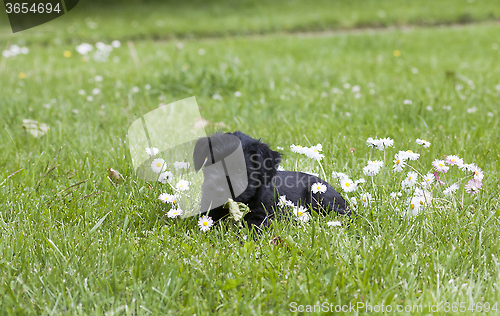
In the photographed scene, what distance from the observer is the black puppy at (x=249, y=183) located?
2305mm

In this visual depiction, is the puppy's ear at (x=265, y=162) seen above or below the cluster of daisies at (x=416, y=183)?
above

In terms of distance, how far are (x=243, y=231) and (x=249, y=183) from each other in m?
0.28

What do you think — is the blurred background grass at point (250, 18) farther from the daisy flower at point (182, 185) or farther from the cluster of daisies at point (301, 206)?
the cluster of daisies at point (301, 206)

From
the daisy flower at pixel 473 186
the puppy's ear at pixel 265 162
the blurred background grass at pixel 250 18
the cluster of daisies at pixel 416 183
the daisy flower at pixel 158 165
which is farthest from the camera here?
the blurred background grass at pixel 250 18

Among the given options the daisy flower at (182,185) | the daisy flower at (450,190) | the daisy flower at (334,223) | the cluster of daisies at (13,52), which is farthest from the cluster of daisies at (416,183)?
the cluster of daisies at (13,52)

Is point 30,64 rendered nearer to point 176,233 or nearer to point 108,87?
point 108,87

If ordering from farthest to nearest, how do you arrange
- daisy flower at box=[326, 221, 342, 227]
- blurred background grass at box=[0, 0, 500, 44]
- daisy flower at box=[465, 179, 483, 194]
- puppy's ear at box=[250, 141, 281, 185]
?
blurred background grass at box=[0, 0, 500, 44] < daisy flower at box=[465, 179, 483, 194] < puppy's ear at box=[250, 141, 281, 185] < daisy flower at box=[326, 221, 342, 227]

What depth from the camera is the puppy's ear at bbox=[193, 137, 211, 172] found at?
239cm

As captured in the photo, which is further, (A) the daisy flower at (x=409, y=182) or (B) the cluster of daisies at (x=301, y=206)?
(A) the daisy flower at (x=409, y=182)

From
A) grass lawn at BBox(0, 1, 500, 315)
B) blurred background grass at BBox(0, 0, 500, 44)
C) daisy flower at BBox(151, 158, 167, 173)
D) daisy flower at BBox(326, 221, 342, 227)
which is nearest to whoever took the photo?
grass lawn at BBox(0, 1, 500, 315)

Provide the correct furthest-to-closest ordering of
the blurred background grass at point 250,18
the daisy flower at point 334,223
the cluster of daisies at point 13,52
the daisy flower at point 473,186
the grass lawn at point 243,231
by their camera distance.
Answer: the blurred background grass at point 250,18
the cluster of daisies at point 13,52
the daisy flower at point 473,186
the daisy flower at point 334,223
the grass lawn at point 243,231

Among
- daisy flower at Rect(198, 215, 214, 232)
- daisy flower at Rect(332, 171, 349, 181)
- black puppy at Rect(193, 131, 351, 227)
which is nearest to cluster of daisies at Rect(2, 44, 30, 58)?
black puppy at Rect(193, 131, 351, 227)

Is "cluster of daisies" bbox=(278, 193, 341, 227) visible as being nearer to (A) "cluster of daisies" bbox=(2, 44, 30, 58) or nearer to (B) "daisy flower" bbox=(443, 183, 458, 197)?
(B) "daisy flower" bbox=(443, 183, 458, 197)

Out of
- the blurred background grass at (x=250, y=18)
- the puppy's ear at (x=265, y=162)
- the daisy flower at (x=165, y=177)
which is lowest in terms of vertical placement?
the blurred background grass at (x=250, y=18)
